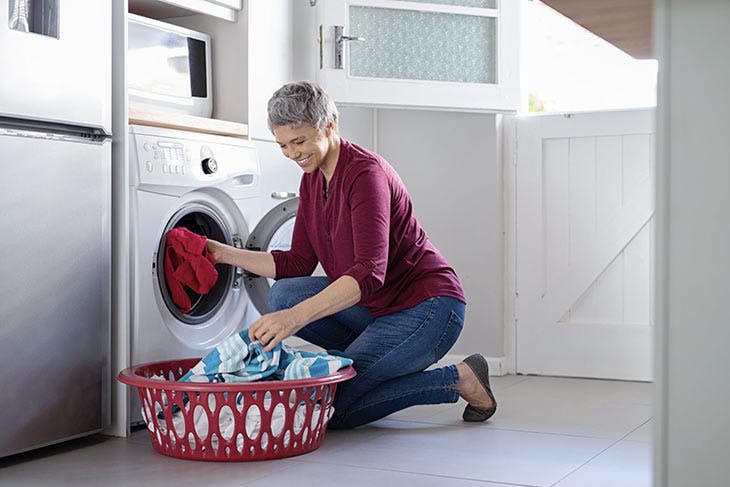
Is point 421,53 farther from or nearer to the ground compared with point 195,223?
farther from the ground

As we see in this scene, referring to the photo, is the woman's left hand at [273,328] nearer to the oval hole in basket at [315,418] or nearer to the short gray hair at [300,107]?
the oval hole in basket at [315,418]

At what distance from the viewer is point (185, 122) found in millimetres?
2646

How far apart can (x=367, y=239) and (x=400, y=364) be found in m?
0.38

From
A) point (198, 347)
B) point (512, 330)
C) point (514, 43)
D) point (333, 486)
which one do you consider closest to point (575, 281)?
point (512, 330)

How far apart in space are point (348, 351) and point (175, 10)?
118 centimetres

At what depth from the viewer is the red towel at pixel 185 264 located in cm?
253

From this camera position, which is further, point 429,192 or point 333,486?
point 429,192

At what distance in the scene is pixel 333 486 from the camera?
77.9 inches

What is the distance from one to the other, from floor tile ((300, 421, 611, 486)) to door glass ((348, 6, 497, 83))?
1249 mm

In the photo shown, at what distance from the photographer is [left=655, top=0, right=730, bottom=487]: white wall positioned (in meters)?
0.96

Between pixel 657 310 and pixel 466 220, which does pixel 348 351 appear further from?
pixel 657 310

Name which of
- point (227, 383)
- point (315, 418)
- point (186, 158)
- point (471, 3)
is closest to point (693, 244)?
point (227, 383)

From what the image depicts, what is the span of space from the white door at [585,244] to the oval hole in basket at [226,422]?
1.61m

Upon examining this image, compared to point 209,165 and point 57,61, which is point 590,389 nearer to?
point 209,165
